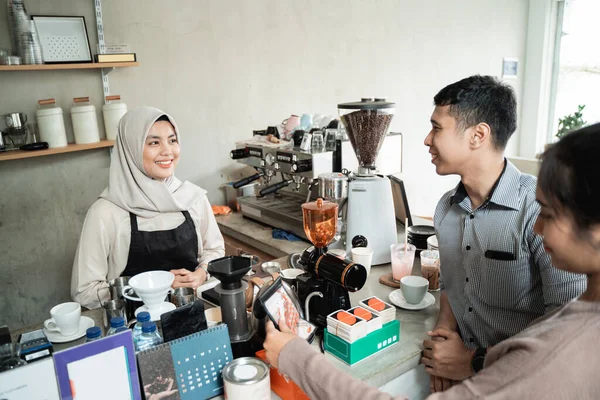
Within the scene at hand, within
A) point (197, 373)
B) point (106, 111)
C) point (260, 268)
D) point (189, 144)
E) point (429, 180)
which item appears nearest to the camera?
point (197, 373)

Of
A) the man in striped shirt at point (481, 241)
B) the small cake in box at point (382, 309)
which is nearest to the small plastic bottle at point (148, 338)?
the small cake in box at point (382, 309)

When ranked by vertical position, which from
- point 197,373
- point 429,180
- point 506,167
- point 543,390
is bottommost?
point 429,180

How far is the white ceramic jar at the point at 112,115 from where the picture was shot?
2408 mm

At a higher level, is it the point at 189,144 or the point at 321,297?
the point at 189,144

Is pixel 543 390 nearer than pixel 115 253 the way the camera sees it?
Yes

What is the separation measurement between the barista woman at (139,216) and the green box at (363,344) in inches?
26.5

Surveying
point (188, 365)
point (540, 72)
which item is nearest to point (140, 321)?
point (188, 365)

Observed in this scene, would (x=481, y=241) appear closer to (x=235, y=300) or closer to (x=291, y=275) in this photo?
(x=291, y=275)

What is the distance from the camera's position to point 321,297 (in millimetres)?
1268

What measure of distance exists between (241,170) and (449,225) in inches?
76.8

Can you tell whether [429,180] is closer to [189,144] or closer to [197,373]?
[189,144]

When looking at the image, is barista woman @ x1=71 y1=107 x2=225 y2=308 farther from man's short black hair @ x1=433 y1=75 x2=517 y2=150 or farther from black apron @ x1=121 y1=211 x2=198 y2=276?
man's short black hair @ x1=433 y1=75 x2=517 y2=150

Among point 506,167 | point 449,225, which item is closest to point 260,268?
point 449,225

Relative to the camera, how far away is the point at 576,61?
4.99 m
